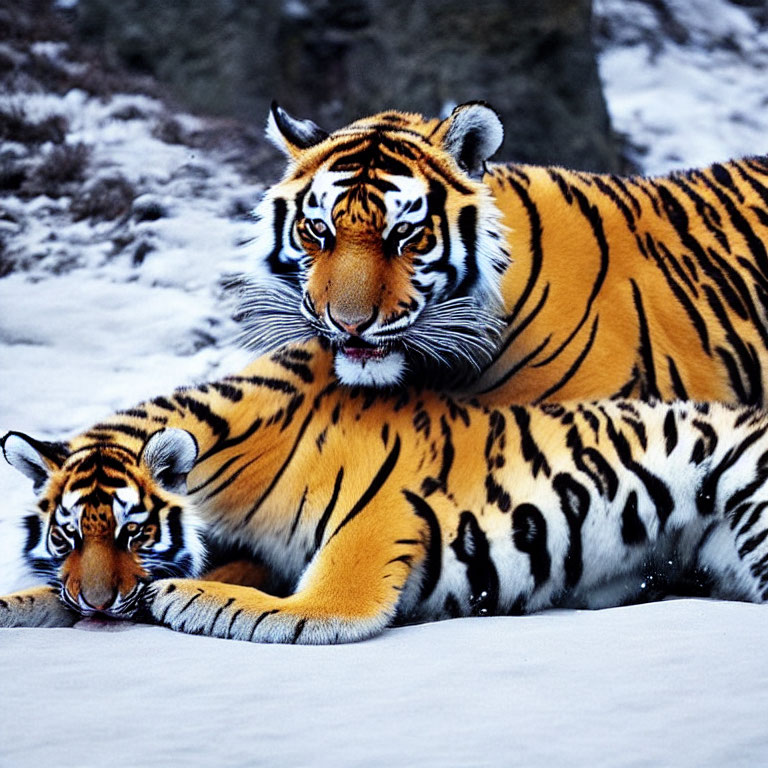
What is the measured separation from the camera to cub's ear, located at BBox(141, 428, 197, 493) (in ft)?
10.9

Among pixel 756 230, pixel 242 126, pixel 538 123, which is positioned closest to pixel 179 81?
pixel 242 126

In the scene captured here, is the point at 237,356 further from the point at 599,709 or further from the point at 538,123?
the point at 599,709

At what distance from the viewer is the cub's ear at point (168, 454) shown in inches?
131

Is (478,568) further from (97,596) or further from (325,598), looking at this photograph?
(97,596)

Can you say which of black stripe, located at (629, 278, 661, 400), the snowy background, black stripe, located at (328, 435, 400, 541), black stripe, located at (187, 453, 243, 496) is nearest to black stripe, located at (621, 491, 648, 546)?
the snowy background

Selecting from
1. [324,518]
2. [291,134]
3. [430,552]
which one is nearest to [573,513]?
[430,552]

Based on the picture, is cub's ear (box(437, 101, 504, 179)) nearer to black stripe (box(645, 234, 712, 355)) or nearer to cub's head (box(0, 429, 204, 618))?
black stripe (box(645, 234, 712, 355))

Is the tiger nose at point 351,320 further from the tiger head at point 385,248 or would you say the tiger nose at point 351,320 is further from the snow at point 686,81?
the snow at point 686,81

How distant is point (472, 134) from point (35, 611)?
5.86 feet

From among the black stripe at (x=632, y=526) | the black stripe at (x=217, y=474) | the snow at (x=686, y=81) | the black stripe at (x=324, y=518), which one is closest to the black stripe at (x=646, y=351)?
the black stripe at (x=632, y=526)

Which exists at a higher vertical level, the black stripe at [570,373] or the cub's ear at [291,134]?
the cub's ear at [291,134]

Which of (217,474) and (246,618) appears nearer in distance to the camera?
(246,618)

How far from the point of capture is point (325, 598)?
10.3ft

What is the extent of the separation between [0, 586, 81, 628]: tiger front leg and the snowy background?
0.75 ft
